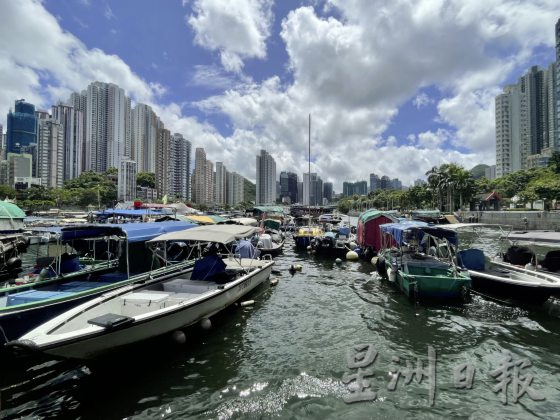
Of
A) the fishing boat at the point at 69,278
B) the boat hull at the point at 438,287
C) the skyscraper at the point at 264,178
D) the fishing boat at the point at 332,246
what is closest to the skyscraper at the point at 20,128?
the skyscraper at the point at 264,178

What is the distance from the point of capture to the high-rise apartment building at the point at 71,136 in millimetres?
144250

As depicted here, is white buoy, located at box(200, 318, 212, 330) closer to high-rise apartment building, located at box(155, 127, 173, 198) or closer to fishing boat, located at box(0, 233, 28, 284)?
fishing boat, located at box(0, 233, 28, 284)

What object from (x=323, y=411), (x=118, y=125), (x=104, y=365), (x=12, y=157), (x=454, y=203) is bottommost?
(x=323, y=411)

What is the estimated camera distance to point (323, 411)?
6.10 m

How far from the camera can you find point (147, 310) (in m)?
8.62

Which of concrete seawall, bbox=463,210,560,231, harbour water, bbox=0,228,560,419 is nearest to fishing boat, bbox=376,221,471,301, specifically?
harbour water, bbox=0,228,560,419

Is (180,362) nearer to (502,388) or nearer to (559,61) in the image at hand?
(502,388)

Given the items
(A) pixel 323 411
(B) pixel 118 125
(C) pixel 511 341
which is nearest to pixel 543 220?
Answer: (C) pixel 511 341

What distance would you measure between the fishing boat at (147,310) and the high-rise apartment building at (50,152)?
15183cm

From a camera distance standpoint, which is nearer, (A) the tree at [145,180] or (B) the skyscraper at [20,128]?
(A) the tree at [145,180]

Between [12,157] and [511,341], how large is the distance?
179254 millimetres

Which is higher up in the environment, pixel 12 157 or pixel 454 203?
pixel 12 157

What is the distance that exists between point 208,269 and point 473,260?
474 inches

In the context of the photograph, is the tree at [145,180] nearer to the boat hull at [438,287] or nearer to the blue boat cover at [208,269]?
the blue boat cover at [208,269]
